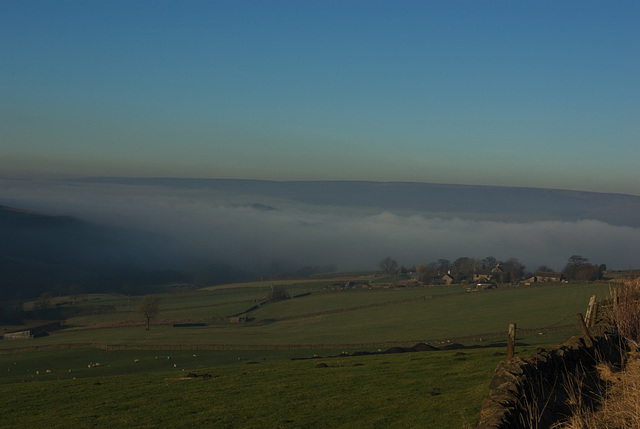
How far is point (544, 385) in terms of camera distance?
59.9 ft

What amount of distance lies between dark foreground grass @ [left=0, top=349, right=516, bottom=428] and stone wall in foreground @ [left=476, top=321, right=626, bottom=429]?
7.53 ft

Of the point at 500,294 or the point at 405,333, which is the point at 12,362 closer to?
the point at 405,333

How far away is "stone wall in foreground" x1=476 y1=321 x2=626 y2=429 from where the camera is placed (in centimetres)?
1493

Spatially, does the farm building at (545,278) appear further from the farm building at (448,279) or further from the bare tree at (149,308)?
the bare tree at (149,308)

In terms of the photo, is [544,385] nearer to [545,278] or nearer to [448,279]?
[545,278]

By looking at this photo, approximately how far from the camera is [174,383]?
34688 millimetres

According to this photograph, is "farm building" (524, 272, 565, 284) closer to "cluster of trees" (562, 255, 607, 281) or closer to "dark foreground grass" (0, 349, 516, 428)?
"cluster of trees" (562, 255, 607, 281)

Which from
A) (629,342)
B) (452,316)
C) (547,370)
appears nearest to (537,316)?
(452,316)

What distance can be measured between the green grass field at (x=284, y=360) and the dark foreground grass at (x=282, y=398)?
83 mm

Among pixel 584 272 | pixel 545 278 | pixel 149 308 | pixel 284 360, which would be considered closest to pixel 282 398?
pixel 284 360

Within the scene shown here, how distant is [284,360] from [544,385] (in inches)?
1560

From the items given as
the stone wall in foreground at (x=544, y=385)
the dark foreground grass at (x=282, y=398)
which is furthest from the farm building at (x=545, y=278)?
the stone wall in foreground at (x=544, y=385)

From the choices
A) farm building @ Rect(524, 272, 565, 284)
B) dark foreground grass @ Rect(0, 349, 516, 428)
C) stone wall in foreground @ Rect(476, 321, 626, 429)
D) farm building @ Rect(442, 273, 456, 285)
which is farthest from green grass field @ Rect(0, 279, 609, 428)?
farm building @ Rect(442, 273, 456, 285)

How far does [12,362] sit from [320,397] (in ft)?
196
